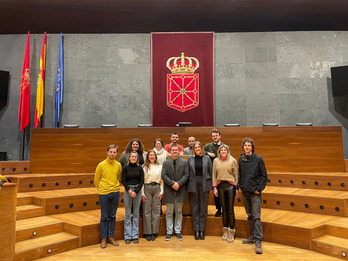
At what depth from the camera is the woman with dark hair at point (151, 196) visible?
3680 mm

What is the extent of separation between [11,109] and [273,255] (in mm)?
7370

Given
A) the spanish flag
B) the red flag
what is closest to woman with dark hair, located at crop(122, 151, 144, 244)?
the spanish flag

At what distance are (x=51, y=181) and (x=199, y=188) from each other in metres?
2.71

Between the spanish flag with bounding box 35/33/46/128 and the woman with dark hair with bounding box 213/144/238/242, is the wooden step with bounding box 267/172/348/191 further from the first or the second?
the spanish flag with bounding box 35/33/46/128

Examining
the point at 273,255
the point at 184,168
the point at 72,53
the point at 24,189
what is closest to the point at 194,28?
the point at 72,53

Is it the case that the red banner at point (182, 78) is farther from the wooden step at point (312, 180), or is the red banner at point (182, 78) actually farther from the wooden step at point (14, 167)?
the wooden step at point (14, 167)

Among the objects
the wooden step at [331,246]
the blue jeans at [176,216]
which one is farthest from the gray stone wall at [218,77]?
the wooden step at [331,246]

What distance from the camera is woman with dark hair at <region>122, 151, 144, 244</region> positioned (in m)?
3.57

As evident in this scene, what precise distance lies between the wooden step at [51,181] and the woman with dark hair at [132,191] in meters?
1.77

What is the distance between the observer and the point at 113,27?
757cm

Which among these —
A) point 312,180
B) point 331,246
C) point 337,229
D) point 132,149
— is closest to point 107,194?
point 132,149

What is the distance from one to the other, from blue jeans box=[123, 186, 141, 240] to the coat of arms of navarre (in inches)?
159

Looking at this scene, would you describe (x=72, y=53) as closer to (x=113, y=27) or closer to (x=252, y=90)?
(x=113, y=27)

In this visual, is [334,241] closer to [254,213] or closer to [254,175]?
[254,213]
